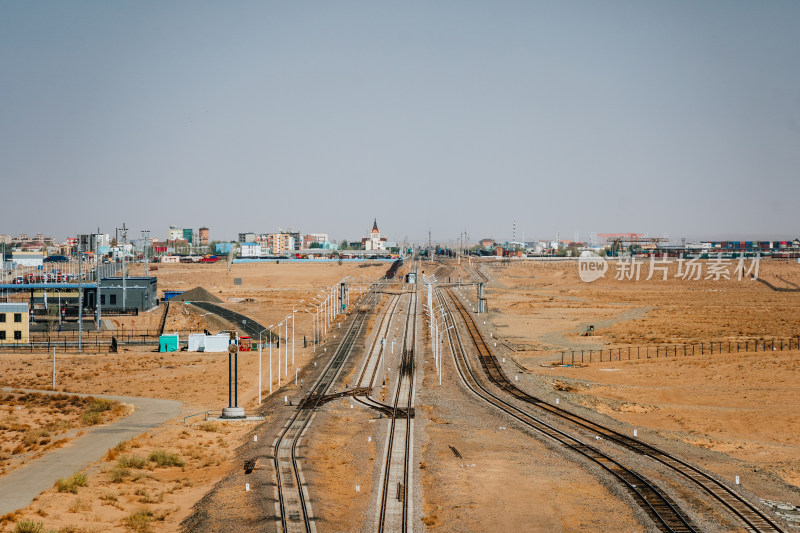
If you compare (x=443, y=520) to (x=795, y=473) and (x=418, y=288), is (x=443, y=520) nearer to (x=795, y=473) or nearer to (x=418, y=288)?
(x=795, y=473)

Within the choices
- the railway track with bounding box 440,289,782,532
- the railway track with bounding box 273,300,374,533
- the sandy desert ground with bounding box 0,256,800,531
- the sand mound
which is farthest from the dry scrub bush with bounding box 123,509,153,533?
the sand mound

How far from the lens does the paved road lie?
31562 millimetres

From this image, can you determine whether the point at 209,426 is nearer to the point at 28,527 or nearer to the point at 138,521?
the point at 138,521

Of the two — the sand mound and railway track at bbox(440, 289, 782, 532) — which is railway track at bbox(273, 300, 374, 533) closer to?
railway track at bbox(440, 289, 782, 532)

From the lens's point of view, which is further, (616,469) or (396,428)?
(396,428)

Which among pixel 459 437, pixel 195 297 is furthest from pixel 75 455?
pixel 195 297

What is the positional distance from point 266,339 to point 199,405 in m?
29.8

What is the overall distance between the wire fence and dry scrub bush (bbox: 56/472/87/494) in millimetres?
49260

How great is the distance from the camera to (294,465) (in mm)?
35000

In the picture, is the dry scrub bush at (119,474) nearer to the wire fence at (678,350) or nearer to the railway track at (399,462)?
the railway track at (399,462)

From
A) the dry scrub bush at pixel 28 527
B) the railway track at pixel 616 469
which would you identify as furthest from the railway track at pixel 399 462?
the dry scrub bush at pixel 28 527

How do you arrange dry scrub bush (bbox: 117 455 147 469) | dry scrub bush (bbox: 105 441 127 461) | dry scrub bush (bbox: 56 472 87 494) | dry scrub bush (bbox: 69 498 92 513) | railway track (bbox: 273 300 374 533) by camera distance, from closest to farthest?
railway track (bbox: 273 300 374 533) < dry scrub bush (bbox: 69 498 92 513) < dry scrub bush (bbox: 56 472 87 494) < dry scrub bush (bbox: 117 455 147 469) < dry scrub bush (bbox: 105 441 127 461)

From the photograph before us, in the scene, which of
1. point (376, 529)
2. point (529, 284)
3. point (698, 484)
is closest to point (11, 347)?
point (376, 529)

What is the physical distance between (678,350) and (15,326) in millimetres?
71562
